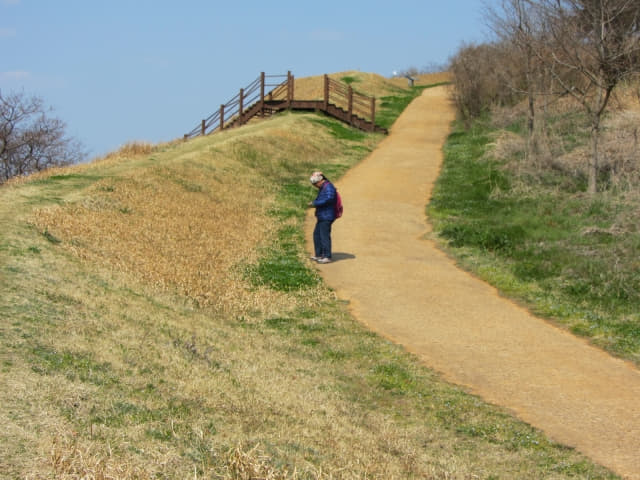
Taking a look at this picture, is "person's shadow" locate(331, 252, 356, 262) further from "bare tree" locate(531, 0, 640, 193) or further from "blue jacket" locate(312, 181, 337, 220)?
"bare tree" locate(531, 0, 640, 193)

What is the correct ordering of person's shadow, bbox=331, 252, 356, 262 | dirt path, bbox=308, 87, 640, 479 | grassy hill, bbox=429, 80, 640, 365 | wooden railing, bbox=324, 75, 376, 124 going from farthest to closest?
1. wooden railing, bbox=324, 75, 376, 124
2. person's shadow, bbox=331, 252, 356, 262
3. grassy hill, bbox=429, 80, 640, 365
4. dirt path, bbox=308, 87, 640, 479

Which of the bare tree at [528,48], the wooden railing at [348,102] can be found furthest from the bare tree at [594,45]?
the wooden railing at [348,102]

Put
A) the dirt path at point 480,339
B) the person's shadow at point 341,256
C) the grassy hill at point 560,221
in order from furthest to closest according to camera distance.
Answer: the person's shadow at point 341,256
the grassy hill at point 560,221
the dirt path at point 480,339

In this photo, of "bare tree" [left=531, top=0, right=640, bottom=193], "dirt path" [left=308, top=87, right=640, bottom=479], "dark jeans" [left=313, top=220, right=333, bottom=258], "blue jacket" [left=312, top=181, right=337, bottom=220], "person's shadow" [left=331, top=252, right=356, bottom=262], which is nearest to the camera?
"dirt path" [left=308, top=87, right=640, bottom=479]

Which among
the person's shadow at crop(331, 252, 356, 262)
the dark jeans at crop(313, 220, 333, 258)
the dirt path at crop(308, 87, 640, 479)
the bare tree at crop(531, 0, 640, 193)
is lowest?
the dirt path at crop(308, 87, 640, 479)

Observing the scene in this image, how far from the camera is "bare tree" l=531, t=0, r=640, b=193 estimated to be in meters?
15.8

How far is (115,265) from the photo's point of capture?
35.1 ft

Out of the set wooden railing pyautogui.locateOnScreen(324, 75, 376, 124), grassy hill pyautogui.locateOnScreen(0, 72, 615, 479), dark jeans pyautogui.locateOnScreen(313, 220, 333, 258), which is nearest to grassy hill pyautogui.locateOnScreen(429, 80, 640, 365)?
dark jeans pyautogui.locateOnScreen(313, 220, 333, 258)

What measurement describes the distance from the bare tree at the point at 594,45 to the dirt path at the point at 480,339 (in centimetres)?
464

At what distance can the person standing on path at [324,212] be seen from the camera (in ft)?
43.0

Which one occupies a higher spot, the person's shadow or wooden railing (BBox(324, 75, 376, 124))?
wooden railing (BBox(324, 75, 376, 124))

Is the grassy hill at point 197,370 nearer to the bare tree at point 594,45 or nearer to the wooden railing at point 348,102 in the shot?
the bare tree at point 594,45

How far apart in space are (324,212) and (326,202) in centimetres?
23

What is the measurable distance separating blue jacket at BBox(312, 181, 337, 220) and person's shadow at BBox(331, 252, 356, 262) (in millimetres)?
814
